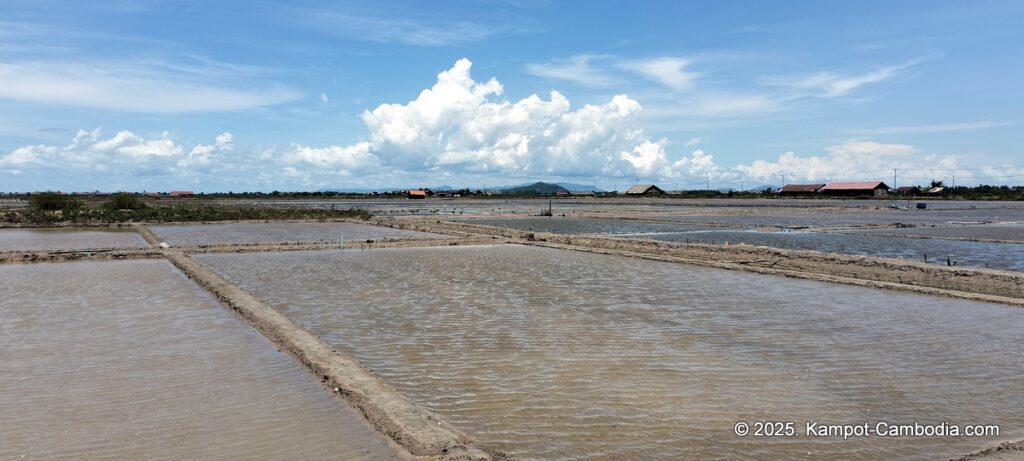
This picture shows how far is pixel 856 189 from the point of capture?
323 feet

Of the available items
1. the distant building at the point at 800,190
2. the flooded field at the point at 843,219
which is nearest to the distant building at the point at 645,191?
the distant building at the point at 800,190

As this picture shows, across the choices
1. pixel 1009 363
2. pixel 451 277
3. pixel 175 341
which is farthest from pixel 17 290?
pixel 1009 363

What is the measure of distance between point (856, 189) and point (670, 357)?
102934mm

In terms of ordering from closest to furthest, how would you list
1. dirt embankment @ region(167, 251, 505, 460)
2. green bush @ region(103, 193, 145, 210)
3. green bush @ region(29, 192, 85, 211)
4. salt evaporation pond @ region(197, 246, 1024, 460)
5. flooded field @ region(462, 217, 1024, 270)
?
1. dirt embankment @ region(167, 251, 505, 460)
2. salt evaporation pond @ region(197, 246, 1024, 460)
3. flooded field @ region(462, 217, 1024, 270)
4. green bush @ region(29, 192, 85, 211)
5. green bush @ region(103, 193, 145, 210)

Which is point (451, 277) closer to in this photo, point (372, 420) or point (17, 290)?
point (17, 290)

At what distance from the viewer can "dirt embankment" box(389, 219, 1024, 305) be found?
41.9 ft

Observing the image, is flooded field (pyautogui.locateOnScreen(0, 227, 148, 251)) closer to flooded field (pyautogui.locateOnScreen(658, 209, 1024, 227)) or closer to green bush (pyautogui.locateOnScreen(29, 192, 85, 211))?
Answer: green bush (pyautogui.locateOnScreen(29, 192, 85, 211))

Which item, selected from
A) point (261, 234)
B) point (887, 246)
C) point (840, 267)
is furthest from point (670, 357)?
point (261, 234)

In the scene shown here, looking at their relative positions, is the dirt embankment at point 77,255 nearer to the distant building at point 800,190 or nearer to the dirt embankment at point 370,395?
the dirt embankment at point 370,395

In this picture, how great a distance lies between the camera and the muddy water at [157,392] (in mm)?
5086

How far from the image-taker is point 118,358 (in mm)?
7840

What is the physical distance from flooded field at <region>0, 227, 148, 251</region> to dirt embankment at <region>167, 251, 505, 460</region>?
16.4 m

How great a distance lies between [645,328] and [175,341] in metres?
6.24

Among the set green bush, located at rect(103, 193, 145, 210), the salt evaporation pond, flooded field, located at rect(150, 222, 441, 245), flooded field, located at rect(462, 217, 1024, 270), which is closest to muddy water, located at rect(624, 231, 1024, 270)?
flooded field, located at rect(462, 217, 1024, 270)
